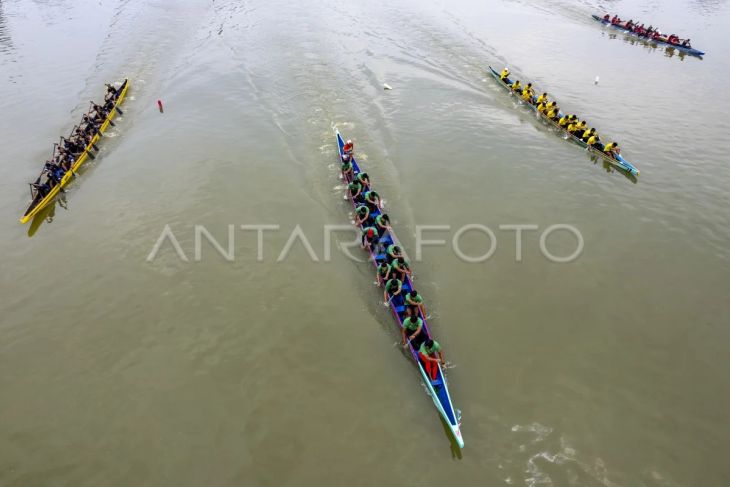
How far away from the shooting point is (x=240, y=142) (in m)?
24.5

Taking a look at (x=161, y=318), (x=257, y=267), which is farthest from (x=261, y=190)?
(x=161, y=318)

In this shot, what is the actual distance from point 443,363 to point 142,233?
1394cm

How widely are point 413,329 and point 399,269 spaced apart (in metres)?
2.47

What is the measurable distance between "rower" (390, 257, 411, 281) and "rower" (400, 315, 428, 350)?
1969mm

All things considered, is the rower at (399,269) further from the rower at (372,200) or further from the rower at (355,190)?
the rower at (355,190)

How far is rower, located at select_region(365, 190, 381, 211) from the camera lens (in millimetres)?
18031

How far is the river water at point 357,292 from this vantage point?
36.0 feet

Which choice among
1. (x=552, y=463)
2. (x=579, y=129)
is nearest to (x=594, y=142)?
(x=579, y=129)

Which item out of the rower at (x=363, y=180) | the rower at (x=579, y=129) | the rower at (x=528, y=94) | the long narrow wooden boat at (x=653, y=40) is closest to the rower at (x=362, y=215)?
the rower at (x=363, y=180)

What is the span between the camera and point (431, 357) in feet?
39.4

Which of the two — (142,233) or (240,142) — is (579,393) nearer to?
(142,233)

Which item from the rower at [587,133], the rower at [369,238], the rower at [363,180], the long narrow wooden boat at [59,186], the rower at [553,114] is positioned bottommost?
the long narrow wooden boat at [59,186]

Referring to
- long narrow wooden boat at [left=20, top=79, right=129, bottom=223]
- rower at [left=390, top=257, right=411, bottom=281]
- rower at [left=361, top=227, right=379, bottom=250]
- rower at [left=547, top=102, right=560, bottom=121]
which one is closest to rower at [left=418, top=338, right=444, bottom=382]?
rower at [left=390, top=257, right=411, bottom=281]

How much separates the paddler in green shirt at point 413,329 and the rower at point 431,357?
543mm
